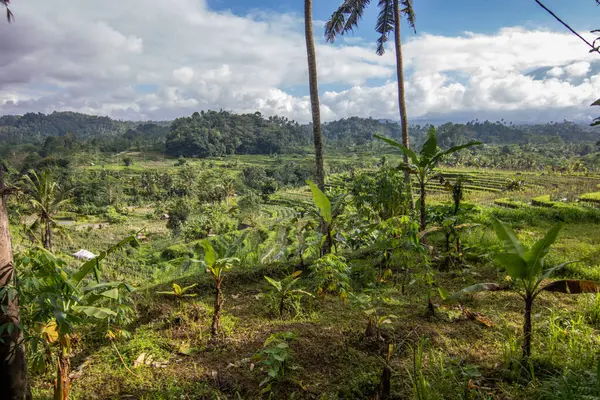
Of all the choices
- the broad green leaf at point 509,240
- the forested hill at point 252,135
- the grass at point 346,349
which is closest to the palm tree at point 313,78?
the grass at point 346,349

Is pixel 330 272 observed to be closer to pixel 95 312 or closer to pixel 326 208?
pixel 326 208

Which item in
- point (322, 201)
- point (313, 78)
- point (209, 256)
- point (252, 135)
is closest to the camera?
point (209, 256)

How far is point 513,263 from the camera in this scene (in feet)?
6.80

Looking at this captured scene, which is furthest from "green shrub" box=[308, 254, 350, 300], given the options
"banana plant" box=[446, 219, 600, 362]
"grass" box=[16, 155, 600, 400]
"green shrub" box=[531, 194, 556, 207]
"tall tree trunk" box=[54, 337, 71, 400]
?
"green shrub" box=[531, 194, 556, 207]

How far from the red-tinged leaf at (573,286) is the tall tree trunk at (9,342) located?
9.27 feet

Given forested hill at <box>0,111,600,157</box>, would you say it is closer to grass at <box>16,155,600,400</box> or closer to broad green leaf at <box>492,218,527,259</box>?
grass at <box>16,155,600,400</box>

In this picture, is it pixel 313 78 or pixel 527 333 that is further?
pixel 313 78

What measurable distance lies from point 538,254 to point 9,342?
2.87 m

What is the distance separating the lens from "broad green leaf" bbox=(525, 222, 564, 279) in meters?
1.99

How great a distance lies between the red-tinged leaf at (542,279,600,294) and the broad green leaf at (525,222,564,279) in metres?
0.11

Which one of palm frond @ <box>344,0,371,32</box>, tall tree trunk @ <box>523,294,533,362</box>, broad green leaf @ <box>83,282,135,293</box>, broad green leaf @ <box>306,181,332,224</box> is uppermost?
palm frond @ <box>344,0,371,32</box>

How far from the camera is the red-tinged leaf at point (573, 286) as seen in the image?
77.4 inches

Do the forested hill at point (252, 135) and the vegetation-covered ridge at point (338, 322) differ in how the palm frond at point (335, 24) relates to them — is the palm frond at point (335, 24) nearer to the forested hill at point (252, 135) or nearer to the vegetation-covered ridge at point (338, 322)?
the vegetation-covered ridge at point (338, 322)

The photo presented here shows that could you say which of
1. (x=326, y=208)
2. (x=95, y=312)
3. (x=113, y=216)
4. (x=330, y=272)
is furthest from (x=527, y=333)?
(x=113, y=216)
